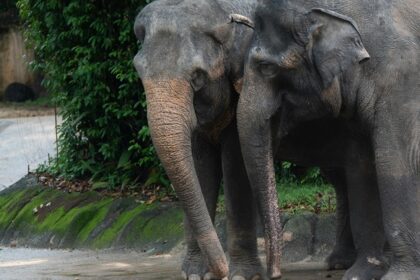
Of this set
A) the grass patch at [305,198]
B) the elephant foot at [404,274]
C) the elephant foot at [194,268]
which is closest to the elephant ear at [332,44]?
the elephant foot at [404,274]

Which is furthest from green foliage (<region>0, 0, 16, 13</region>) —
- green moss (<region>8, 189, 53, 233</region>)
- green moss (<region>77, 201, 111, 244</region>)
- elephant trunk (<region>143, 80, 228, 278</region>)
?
elephant trunk (<region>143, 80, 228, 278</region>)

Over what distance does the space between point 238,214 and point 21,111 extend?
15186 mm

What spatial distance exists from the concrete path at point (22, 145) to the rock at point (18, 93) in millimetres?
5718

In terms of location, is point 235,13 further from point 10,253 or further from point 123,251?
point 10,253

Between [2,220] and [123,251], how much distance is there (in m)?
2.36

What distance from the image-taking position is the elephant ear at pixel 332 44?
9125mm

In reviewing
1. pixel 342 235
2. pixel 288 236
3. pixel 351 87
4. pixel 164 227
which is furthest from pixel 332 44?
pixel 164 227

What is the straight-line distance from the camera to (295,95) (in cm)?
939

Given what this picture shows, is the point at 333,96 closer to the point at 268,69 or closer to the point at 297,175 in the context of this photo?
the point at 268,69

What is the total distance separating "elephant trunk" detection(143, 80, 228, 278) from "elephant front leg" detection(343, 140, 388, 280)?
1.19m

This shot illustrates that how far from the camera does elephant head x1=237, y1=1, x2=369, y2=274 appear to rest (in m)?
9.19

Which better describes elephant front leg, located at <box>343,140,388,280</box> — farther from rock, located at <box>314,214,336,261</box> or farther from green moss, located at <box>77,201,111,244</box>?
green moss, located at <box>77,201,111,244</box>

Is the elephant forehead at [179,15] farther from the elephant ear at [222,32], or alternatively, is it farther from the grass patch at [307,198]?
the grass patch at [307,198]

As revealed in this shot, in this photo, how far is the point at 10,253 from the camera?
44.2ft
